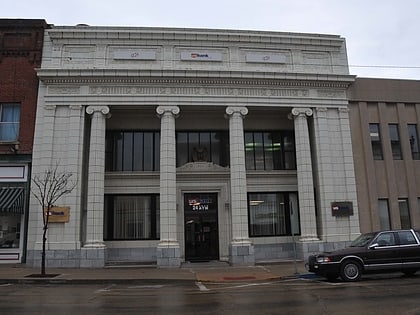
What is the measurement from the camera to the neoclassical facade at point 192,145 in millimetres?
20047

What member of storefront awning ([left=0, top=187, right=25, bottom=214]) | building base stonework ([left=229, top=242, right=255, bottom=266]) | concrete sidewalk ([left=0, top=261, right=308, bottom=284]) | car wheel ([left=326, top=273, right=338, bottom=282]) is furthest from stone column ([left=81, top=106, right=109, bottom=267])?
car wheel ([left=326, top=273, right=338, bottom=282])

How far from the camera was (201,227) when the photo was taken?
73.3ft

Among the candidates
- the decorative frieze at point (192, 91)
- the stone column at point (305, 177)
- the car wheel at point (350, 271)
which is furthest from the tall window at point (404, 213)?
the car wheel at point (350, 271)

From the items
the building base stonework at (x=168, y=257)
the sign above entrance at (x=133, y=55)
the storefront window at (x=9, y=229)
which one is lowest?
the building base stonework at (x=168, y=257)

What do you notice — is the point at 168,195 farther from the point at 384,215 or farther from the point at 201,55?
the point at 384,215

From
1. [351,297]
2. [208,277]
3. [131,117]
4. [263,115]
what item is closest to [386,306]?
[351,297]

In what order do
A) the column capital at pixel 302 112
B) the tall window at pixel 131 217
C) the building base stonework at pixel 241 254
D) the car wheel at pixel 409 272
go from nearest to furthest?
the car wheel at pixel 409 272
the building base stonework at pixel 241 254
the tall window at pixel 131 217
the column capital at pixel 302 112

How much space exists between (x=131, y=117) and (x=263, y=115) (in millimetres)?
7803

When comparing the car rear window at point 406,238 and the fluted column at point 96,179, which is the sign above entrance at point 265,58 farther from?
the car rear window at point 406,238

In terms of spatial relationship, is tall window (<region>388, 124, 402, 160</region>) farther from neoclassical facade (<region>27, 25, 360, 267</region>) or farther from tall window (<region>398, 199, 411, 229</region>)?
neoclassical facade (<region>27, 25, 360, 267</region>)

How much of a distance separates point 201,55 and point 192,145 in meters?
5.19

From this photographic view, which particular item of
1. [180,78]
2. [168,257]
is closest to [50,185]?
[168,257]

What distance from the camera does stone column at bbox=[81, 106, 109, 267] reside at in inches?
752

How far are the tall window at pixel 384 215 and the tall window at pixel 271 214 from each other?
178 inches
